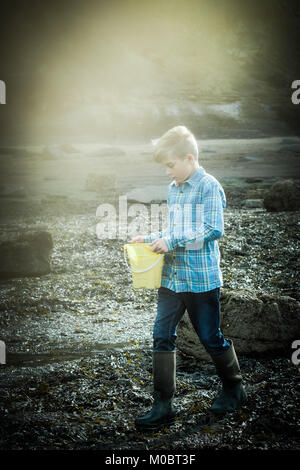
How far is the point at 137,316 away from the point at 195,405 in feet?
5.54

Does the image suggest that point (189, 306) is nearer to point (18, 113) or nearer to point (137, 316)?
point (137, 316)

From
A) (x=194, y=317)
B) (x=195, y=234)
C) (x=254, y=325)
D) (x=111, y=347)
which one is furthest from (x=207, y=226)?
(x=111, y=347)

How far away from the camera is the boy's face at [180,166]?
1.86m

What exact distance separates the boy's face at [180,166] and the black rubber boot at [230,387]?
956 mm

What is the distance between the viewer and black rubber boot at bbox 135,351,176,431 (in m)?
1.96

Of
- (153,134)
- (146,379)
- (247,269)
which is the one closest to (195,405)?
(146,379)

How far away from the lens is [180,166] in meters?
1.86

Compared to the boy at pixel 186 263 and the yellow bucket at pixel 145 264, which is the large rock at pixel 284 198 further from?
the yellow bucket at pixel 145 264

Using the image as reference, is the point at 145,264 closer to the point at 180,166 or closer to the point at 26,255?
the point at 180,166

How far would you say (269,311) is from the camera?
2801 mm

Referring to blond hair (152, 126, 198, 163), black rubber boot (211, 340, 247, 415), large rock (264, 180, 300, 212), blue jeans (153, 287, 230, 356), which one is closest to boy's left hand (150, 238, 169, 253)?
blue jeans (153, 287, 230, 356)

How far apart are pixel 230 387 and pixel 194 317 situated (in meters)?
0.50

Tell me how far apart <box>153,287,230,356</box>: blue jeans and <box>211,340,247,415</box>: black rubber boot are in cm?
9

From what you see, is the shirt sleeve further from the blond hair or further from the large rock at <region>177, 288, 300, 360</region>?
the large rock at <region>177, 288, 300, 360</region>
